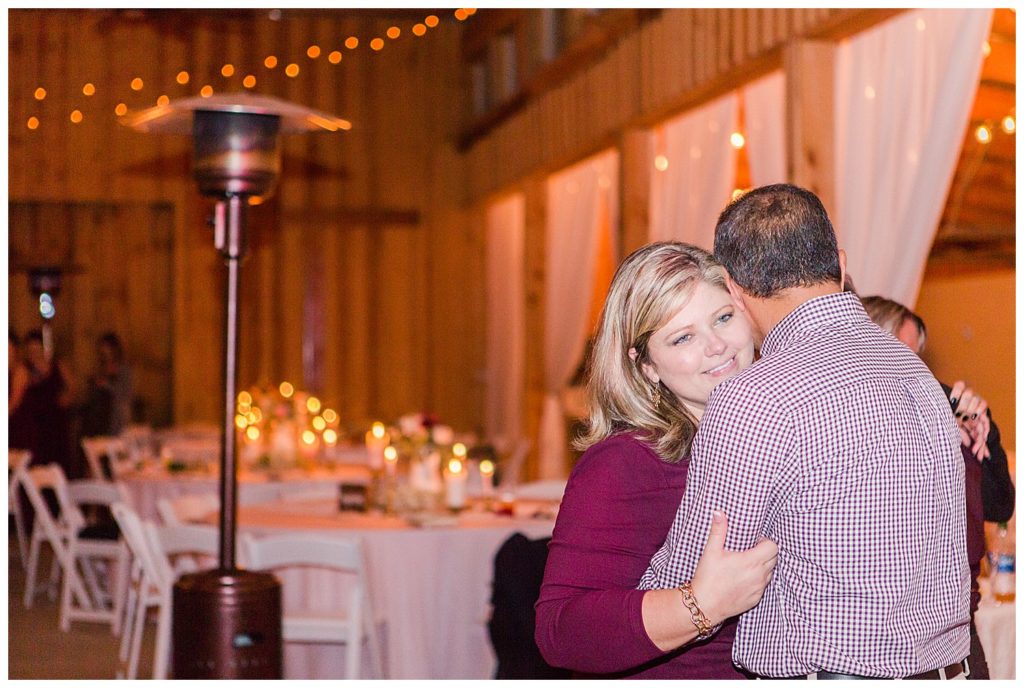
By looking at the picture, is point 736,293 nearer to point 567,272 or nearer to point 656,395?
point 656,395

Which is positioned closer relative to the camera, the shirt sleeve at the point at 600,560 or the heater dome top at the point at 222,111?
the shirt sleeve at the point at 600,560

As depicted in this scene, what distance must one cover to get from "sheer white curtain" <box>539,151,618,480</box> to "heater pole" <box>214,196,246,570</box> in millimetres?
4787

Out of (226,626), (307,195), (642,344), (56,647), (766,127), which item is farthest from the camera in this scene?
(307,195)

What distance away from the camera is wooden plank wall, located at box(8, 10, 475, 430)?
1189 cm

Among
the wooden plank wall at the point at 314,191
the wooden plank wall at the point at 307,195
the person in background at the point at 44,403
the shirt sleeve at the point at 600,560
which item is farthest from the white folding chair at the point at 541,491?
the wooden plank wall at the point at 307,195

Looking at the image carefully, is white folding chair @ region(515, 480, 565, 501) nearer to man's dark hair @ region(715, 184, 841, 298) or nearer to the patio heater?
the patio heater

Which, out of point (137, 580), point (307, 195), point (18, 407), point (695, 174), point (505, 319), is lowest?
point (137, 580)

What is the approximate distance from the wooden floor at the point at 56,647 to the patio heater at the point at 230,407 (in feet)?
6.20

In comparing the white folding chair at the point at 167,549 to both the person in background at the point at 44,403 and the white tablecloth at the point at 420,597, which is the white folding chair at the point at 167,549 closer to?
the white tablecloth at the point at 420,597

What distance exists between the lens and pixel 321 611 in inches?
189

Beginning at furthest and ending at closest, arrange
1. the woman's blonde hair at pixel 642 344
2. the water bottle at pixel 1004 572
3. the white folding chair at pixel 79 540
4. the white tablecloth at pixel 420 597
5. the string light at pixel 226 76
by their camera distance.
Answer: the string light at pixel 226 76
the white folding chair at pixel 79 540
the white tablecloth at pixel 420 597
the water bottle at pixel 1004 572
the woman's blonde hair at pixel 642 344

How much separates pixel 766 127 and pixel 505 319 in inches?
225

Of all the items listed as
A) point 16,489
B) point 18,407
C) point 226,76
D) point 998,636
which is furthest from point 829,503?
point 226,76

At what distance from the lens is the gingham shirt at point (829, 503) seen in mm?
1629
